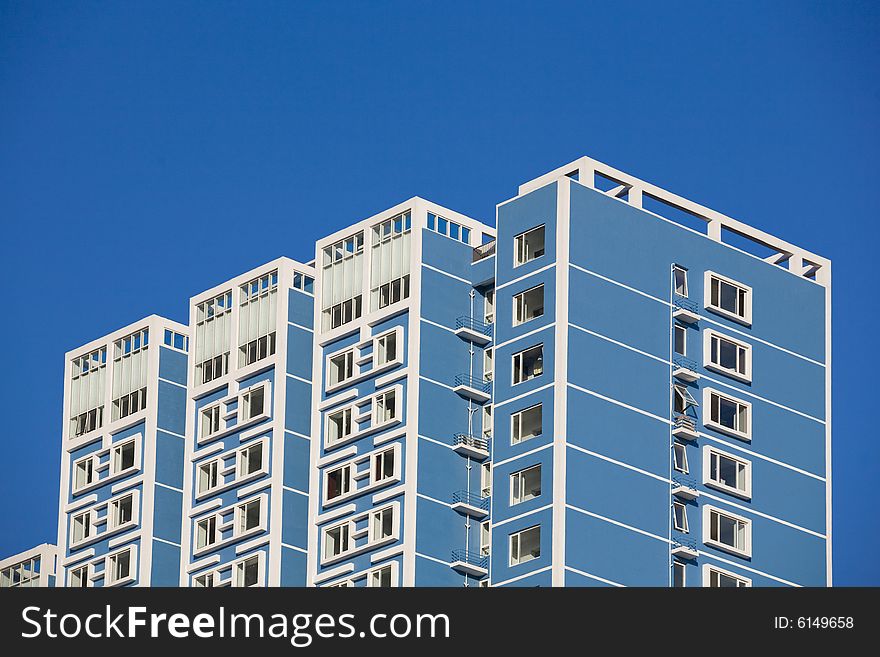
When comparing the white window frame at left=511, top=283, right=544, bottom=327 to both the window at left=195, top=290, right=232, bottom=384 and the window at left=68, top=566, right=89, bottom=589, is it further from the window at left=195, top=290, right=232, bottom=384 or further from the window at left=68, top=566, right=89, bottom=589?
the window at left=68, top=566, right=89, bottom=589

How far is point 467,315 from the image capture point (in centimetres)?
12050

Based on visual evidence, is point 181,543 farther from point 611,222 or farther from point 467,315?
point 611,222

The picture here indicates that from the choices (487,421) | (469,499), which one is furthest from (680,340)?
(469,499)

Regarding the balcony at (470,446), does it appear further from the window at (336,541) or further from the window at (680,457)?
the window at (680,457)

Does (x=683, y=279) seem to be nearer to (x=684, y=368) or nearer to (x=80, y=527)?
(x=684, y=368)

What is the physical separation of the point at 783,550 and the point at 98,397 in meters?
35.0

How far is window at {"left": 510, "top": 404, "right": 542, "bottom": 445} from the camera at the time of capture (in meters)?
114

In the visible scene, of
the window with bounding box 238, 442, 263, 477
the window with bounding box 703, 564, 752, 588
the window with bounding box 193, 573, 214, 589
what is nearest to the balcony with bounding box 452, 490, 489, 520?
the window with bounding box 703, 564, 752, 588

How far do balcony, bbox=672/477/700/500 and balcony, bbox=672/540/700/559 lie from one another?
190 centimetres

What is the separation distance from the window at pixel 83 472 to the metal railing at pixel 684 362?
31.5 m

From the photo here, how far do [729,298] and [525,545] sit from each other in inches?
614
